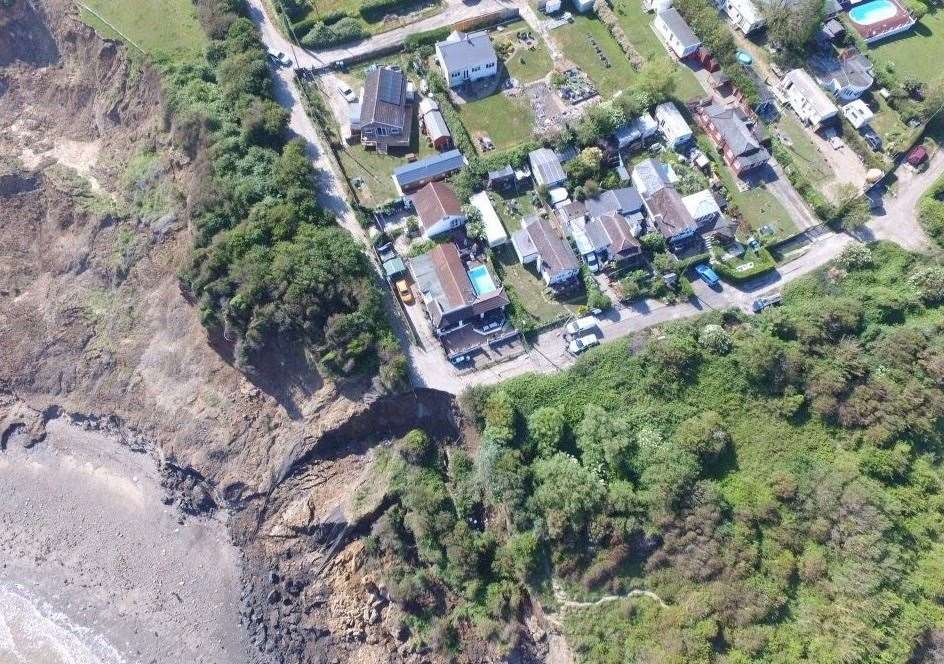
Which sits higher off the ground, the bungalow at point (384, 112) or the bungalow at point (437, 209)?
the bungalow at point (384, 112)

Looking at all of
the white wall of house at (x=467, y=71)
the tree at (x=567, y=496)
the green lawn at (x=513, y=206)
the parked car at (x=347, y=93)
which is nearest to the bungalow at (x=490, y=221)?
the green lawn at (x=513, y=206)

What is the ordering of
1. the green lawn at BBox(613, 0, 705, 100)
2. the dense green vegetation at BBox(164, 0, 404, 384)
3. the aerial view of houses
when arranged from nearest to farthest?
the dense green vegetation at BBox(164, 0, 404, 384), the aerial view of houses, the green lawn at BBox(613, 0, 705, 100)

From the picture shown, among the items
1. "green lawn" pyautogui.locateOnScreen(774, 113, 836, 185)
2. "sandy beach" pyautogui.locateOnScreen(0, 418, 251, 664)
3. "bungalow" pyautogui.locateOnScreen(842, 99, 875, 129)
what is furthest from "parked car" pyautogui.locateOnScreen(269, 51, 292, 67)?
"bungalow" pyautogui.locateOnScreen(842, 99, 875, 129)

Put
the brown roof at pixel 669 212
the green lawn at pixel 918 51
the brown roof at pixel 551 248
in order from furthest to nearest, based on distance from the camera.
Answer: the green lawn at pixel 918 51
the brown roof at pixel 669 212
the brown roof at pixel 551 248

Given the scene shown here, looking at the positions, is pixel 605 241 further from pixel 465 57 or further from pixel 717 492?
pixel 465 57

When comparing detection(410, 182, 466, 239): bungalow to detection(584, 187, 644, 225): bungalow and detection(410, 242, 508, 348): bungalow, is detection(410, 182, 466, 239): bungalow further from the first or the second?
detection(584, 187, 644, 225): bungalow

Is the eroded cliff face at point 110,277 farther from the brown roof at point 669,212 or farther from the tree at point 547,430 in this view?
the brown roof at point 669,212

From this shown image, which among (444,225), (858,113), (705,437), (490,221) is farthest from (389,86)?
(858,113)
